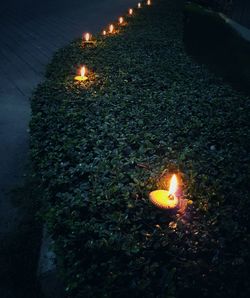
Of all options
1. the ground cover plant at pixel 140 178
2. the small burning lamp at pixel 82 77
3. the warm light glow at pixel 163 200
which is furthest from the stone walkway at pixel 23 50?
the warm light glow at pixel 163 200

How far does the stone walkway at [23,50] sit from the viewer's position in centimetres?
690

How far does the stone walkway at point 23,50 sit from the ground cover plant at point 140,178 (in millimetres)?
1370

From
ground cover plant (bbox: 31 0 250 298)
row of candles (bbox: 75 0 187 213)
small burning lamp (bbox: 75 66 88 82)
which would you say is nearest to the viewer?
ground cover plant (bbox: 31 0 250 298)

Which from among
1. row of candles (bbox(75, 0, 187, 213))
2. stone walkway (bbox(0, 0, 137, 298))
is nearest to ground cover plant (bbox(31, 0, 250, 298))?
row of candles (bbox(75, 0, 187, 213))

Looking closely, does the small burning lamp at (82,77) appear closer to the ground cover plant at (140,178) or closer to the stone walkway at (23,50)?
the ground cover plant at (140,178)

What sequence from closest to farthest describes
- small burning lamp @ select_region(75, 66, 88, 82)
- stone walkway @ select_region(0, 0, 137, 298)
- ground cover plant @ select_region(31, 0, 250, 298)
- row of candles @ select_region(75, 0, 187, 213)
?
1. ground cover plant @ select_region(31, 0, 250, 298)
2. row of candles @ select_region(75, 0, 187, 213)
3. stone walkway @ select_region(0, 0, 137, 298)
4. small burning lamp @ select_region(75, 66, 88, 82)

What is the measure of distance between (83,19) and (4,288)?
654 inches

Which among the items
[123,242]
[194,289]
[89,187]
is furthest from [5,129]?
[194,289]

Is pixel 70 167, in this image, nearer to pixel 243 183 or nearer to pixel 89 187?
pixel 89 187

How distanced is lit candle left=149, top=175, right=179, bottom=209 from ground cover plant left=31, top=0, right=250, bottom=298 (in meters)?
0.11

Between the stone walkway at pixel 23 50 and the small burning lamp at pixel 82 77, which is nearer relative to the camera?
the stone walkway at pixel 23 50

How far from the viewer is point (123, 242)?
3473 millimetres

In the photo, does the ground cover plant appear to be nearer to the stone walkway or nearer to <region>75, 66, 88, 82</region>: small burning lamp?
<region>75, 66, 88, 82</region>: small burning lamp

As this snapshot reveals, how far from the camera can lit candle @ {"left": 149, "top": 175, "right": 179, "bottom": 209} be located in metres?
3.87
